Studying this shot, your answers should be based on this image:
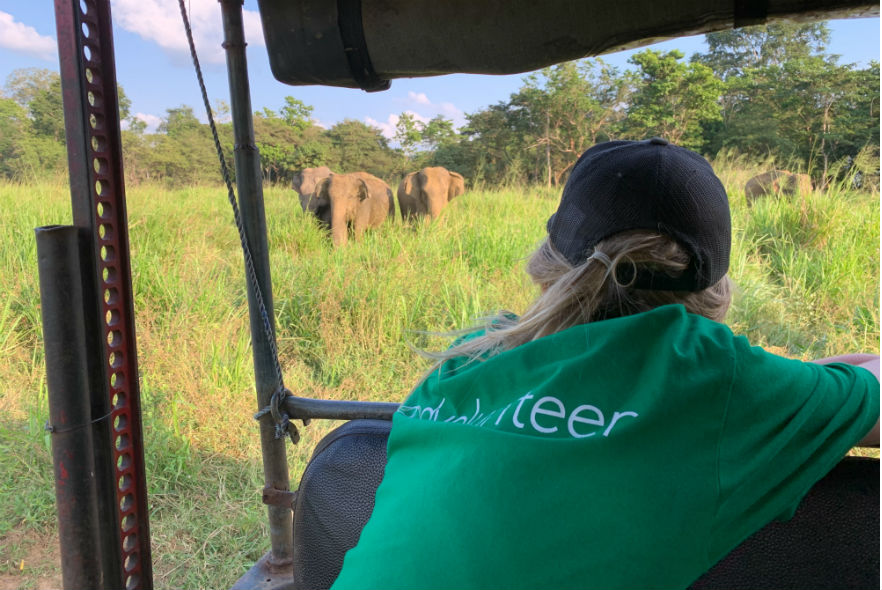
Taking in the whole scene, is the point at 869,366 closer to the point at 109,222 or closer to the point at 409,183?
the point at 109,222

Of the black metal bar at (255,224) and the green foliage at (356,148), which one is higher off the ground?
the green foliage at (356,148)

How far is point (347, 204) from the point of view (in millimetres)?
7719

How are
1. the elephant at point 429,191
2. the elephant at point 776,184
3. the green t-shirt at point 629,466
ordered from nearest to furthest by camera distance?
the green t-shirt at point 629,466
the elephant at point 776,184
the elephant at point 429,191

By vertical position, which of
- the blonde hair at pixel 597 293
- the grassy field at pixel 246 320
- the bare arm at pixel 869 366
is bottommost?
the grassy field at pixel 246 320

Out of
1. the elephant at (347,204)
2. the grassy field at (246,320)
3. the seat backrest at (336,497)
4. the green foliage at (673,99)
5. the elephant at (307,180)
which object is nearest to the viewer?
the seat backrest at (336,497)

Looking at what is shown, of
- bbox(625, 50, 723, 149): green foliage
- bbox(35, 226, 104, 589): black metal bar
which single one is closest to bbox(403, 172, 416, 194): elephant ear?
bbox(625, 50, 723, 149): green foliage

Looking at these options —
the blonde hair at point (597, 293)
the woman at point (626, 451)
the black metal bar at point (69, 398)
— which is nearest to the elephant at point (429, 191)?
the black metal bar at point (69, 398)

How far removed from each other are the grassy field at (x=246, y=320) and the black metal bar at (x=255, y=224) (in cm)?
109

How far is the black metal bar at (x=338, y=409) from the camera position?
1.49 meters

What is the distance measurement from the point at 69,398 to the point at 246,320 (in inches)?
119

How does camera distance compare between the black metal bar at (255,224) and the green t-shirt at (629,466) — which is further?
the black metal bar at (255,224)

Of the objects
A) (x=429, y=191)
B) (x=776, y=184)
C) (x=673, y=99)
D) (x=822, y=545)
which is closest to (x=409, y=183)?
(x=429, y=191)

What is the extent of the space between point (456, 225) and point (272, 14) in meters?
5.27

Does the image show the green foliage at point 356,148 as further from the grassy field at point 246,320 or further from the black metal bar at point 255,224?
the black metal bar at point 255,224
